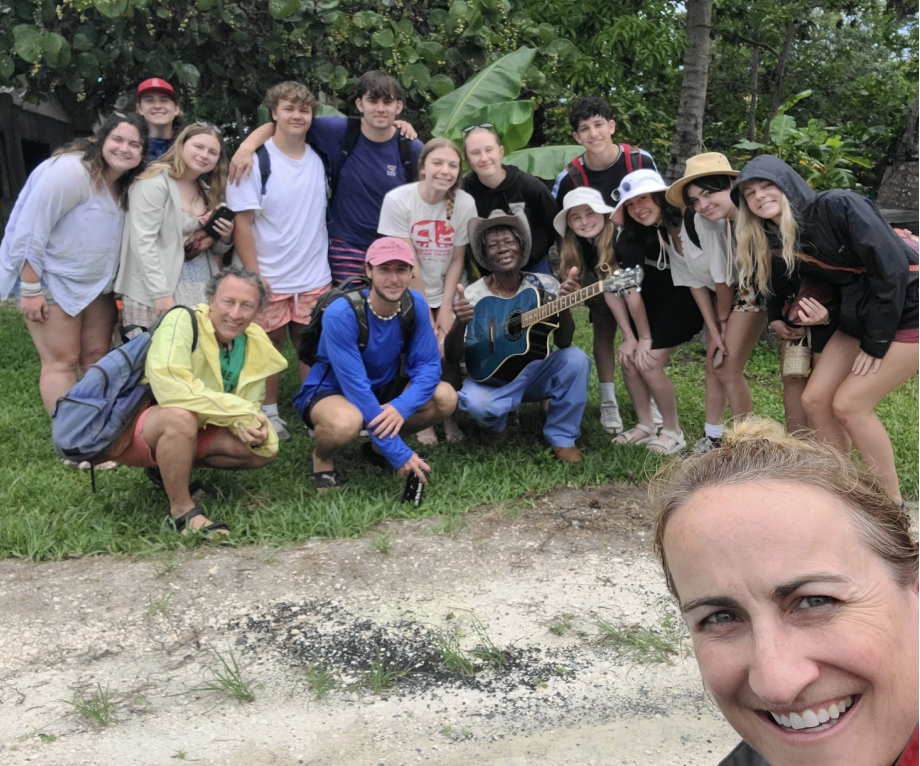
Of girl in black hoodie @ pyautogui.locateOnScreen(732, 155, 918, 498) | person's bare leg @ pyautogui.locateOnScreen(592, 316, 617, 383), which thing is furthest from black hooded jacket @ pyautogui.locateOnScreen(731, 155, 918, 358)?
person's bare leg @ pyautogui.locateOnScreen(592, 316, 617, 383)

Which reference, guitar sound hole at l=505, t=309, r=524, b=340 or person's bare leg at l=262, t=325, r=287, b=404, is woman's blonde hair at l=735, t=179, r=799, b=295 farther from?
person's bare leg at l=262, t=325, r=287, b=404

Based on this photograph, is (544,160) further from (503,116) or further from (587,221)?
(587,221)

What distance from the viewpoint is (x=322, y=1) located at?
28.1 ft

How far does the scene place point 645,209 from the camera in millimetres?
5664

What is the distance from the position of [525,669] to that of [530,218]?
319 centimetres

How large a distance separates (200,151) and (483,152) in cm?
166

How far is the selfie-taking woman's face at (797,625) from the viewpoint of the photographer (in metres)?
1.24

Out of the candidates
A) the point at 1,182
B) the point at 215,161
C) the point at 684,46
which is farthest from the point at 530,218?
the point at 1,182

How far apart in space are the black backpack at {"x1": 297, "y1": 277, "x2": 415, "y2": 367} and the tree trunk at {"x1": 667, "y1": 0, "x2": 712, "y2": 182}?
393cm

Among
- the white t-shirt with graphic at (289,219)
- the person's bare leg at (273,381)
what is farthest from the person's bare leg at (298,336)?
the white t-shirt with graphic at (289,219)

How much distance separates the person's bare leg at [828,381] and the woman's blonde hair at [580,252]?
1.43 meters

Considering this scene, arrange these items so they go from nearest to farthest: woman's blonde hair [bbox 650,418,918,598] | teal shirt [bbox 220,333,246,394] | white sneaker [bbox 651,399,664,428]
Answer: woman's blonde hair [bbox 650,418,918,598] → teal shirt [bbox 220,333,246,394] → white sneaker [bbox 651,399,664,428]

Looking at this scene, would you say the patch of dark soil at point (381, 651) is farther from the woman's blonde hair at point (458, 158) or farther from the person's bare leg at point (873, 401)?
the woman's blonde hair at point (458, 158)

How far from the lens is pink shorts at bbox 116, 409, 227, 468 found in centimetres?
483
